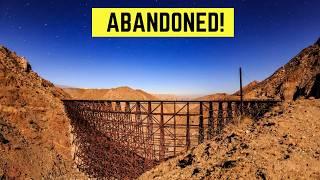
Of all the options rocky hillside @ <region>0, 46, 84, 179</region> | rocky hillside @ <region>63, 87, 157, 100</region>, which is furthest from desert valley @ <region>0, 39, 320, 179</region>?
rocky hillside @ <region>63, 87, 157, 100</region>

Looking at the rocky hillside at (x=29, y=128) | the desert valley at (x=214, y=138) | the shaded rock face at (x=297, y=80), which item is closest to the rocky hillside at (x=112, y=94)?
the desert valley at (x=214, y=138)

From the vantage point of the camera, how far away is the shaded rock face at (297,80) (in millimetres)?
23647

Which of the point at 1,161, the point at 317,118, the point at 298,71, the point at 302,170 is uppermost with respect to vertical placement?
the point at 298,71

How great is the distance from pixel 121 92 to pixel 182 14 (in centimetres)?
3876

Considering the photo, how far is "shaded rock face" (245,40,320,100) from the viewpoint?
77.6 ft

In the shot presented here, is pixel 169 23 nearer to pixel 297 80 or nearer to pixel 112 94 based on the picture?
pixel 297 80

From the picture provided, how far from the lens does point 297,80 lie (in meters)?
27.4

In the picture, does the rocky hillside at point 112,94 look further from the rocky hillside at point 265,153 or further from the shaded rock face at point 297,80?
the rocky hillside at point 265,153

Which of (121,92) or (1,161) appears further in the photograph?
(121,92)

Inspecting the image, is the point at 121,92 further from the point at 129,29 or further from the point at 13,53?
the point at 129,29

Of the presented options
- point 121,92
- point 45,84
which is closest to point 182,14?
point 45,84

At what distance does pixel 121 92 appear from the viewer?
4947cm

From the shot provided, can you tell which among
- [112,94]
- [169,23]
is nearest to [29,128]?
[169,23]

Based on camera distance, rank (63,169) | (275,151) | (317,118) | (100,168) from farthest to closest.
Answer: (100,168) → (63,169) → (317,118) → (275,151)
